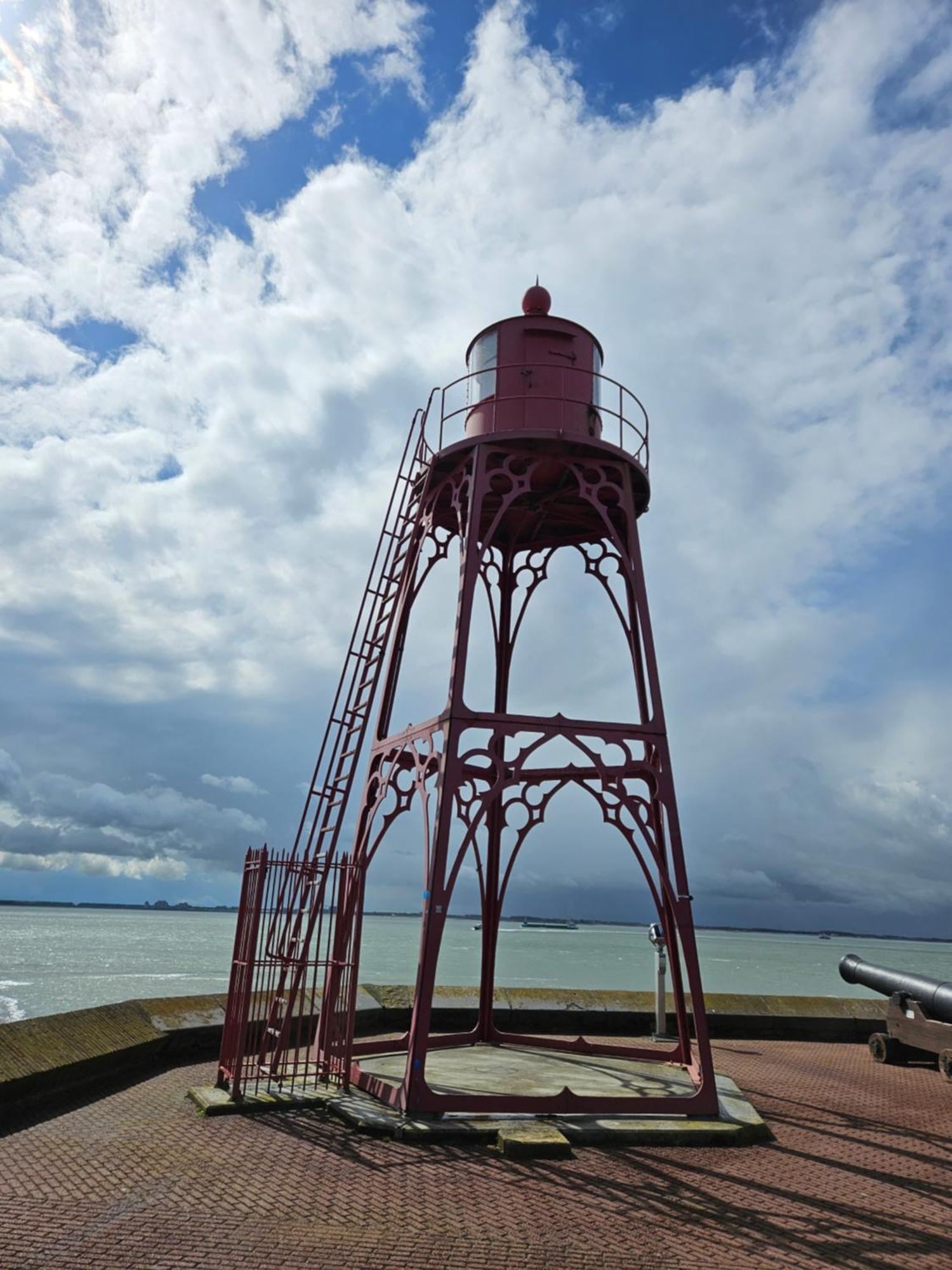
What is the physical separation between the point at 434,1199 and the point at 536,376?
9.52m

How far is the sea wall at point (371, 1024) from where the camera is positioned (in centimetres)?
962

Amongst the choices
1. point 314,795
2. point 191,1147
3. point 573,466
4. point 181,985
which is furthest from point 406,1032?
point 181,985

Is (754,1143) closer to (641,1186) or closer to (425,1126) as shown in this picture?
(641,1186)

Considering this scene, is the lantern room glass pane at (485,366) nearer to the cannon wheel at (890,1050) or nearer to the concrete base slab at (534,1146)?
the concrete base slab at (534,1146)

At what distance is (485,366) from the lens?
1319 cm

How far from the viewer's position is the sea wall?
31.6 ft

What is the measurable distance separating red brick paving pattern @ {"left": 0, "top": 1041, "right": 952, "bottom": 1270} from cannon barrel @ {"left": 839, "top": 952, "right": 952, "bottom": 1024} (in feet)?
10.9

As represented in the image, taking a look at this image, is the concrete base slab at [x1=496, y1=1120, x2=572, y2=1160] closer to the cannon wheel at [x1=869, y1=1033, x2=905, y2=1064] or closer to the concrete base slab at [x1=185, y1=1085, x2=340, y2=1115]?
the concrete base slab at [x1=185, y1=1085, x2=340, y2=1115]

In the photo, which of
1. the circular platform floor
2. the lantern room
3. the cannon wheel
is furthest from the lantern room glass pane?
the cannon wheel

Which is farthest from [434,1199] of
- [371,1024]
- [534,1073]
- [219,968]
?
[219,968]

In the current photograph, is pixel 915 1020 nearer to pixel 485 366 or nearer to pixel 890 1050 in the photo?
pixel 890 1050

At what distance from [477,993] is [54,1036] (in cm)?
744

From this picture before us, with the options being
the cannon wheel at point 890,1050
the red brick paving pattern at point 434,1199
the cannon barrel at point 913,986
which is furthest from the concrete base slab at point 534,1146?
the cannon wheel at point 890,1050

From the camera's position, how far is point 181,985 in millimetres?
50531
